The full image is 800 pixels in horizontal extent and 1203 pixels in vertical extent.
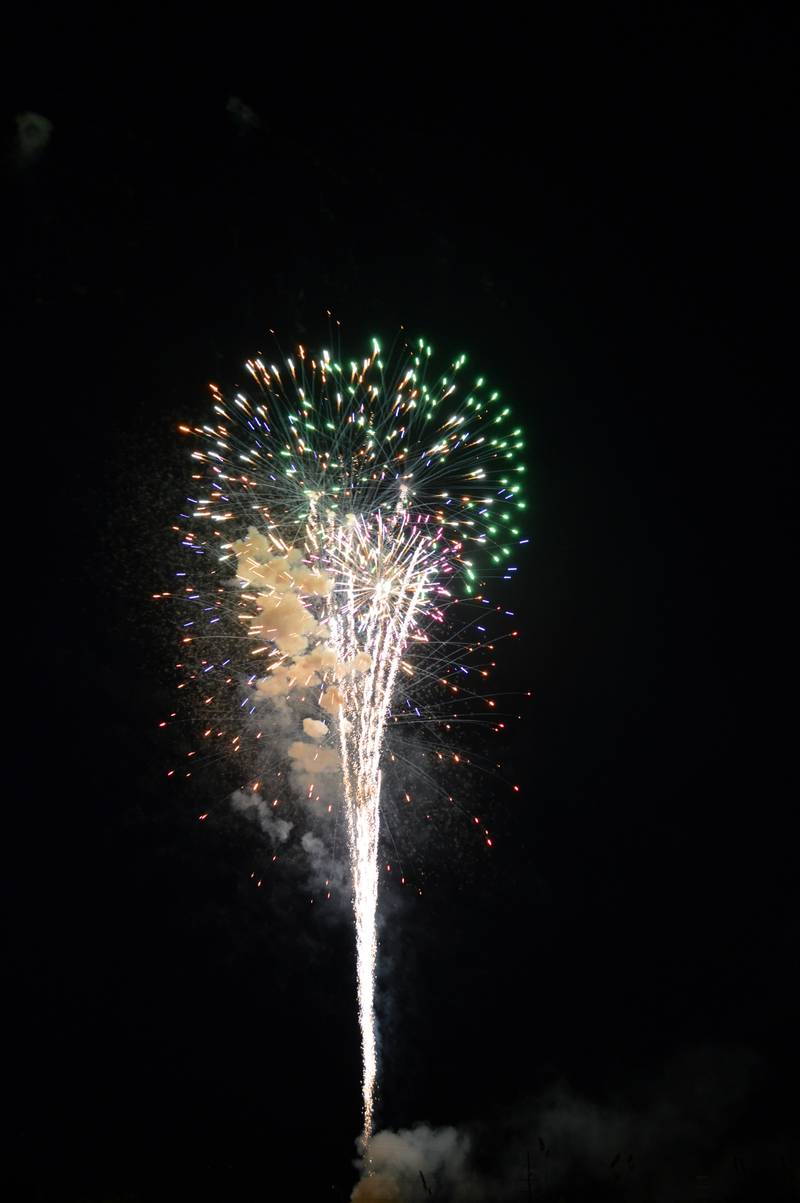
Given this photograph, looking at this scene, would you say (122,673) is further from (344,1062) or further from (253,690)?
(344,1062)

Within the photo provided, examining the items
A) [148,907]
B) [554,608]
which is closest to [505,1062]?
[148,907]

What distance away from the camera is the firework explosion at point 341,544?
33.3 ft

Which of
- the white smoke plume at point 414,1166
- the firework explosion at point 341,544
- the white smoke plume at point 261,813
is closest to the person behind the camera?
the firework explosion at point 341,544

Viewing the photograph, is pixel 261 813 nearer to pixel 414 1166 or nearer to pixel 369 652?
pixel 369 652

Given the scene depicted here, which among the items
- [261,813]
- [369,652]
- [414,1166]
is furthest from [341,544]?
[414,1166]

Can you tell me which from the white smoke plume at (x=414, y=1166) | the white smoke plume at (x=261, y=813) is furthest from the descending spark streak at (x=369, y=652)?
the white smoke plume at (x=414, y=1166)

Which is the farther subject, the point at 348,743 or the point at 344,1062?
the point at 344,1062

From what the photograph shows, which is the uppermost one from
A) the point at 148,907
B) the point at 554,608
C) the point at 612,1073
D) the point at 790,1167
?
the point at 554,608

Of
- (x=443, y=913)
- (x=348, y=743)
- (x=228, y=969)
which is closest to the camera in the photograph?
(x=348, y=743)

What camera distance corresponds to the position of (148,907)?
1083cm

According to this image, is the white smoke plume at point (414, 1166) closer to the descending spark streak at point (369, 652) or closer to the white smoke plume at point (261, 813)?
the descending spark streak at point (369, 652)

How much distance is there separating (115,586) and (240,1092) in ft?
23.7

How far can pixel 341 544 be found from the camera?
1018cm

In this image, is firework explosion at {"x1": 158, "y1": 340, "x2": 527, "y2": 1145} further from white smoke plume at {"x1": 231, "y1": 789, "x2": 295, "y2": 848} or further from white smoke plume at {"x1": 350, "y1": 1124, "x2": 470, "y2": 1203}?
white smoke plume at {"x1": 350, "y1": 1124, "x2": 470, "y2": 1203}
